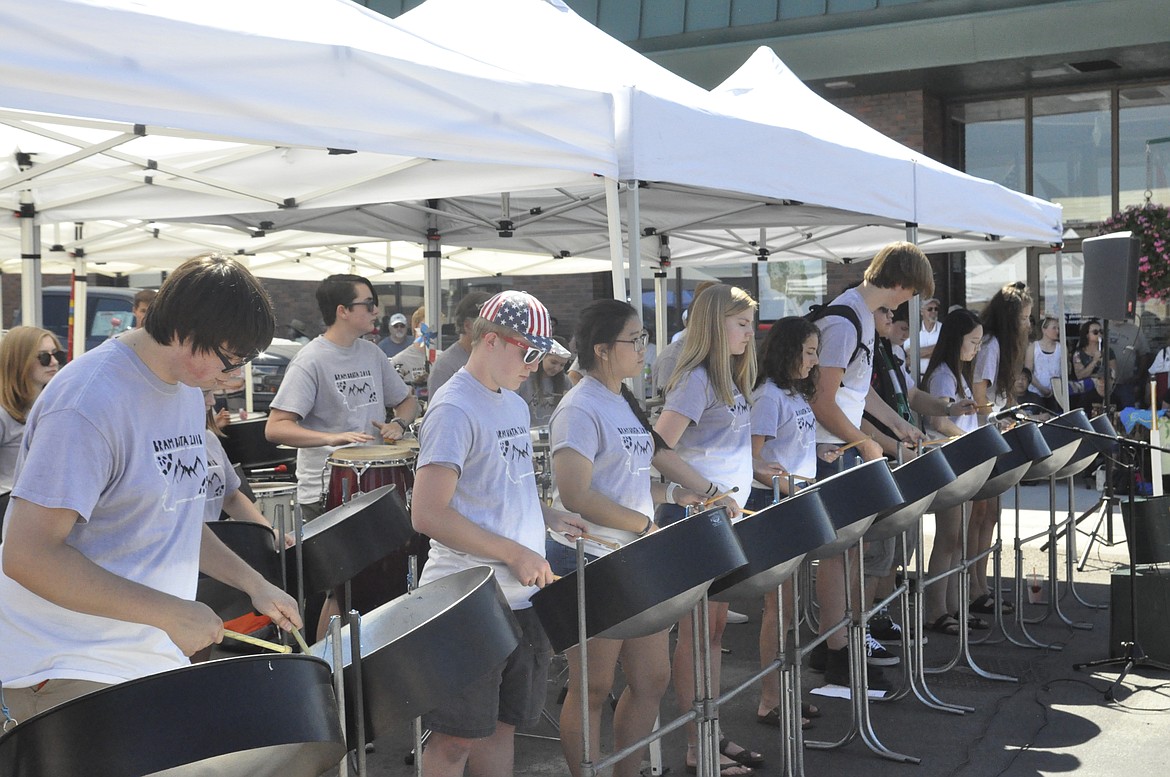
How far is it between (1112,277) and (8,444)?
5119 millimetres

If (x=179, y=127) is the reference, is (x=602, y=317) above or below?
below

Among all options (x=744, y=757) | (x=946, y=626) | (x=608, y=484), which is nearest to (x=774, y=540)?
(x=608, y=484)

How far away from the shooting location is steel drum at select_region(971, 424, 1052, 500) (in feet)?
13.5

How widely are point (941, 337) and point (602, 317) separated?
100 inches

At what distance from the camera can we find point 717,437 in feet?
10.3

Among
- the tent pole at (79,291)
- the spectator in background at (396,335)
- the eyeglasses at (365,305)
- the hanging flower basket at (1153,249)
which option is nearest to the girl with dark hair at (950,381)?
the eyeglasses at (365,305)

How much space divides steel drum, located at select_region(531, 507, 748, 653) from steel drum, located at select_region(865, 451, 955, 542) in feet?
3.84

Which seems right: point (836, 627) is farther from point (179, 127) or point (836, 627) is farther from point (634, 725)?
point (179, 127)

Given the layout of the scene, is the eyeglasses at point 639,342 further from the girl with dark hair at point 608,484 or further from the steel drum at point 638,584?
the steel drum at point 638,584

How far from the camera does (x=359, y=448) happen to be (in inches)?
140

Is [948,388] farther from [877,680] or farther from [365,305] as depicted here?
[365,305]

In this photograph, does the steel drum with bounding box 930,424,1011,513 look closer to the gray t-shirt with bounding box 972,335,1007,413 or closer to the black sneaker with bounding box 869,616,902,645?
the black sneaker with bounding box 869,616,902,645

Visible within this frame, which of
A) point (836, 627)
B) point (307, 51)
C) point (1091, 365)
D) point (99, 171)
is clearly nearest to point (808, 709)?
point (836, 627)

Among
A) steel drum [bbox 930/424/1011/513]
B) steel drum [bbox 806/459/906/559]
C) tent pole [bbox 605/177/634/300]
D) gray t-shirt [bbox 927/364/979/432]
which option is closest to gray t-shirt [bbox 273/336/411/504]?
tent pole [bbox 605/177/634/300]
